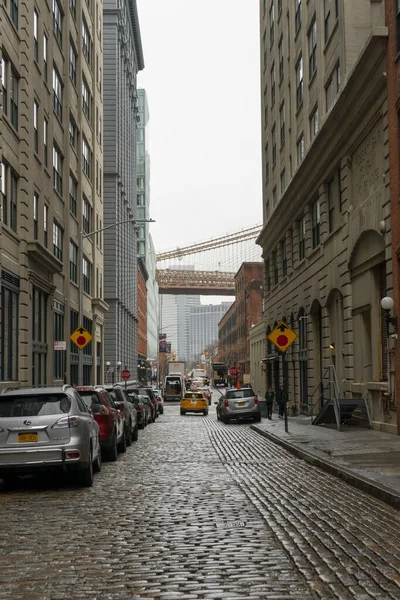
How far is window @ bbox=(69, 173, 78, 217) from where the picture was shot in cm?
4297

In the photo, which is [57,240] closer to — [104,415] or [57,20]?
[57,20]

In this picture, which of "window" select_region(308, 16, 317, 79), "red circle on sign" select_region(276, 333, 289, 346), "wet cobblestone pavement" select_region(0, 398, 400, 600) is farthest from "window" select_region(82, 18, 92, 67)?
"wet cobblestone pavement" select_region(0, 398, 400, 600)

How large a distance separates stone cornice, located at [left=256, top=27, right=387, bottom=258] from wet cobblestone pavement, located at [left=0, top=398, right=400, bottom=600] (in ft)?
42.6

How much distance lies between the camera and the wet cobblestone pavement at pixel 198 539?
6426 millimetres

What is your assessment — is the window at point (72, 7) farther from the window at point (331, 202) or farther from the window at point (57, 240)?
the window at point (331, 202)

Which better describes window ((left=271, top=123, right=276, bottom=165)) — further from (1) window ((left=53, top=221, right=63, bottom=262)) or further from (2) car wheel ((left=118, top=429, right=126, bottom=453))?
(2) car wheel ((left=118, top=429, right=126, bottom=453))

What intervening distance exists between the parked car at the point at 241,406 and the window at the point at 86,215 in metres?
16.9

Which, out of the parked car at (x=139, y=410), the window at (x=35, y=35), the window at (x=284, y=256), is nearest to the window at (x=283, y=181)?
the window at (x=284, y=256)

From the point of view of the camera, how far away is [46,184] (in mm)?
34531

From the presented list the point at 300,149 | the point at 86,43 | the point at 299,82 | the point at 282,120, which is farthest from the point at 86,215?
the point at 299,82

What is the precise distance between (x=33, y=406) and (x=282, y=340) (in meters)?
13.1

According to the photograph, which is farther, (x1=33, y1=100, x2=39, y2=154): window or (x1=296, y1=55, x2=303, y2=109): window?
(x1=296, y1=55, x2=303, y2=109): window

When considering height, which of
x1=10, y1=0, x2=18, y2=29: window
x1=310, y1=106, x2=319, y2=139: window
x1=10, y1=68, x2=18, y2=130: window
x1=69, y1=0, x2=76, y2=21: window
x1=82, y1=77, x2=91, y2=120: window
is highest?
x1=69, y1=0, x2=76, y2=21: window

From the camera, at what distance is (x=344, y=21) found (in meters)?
27.2
